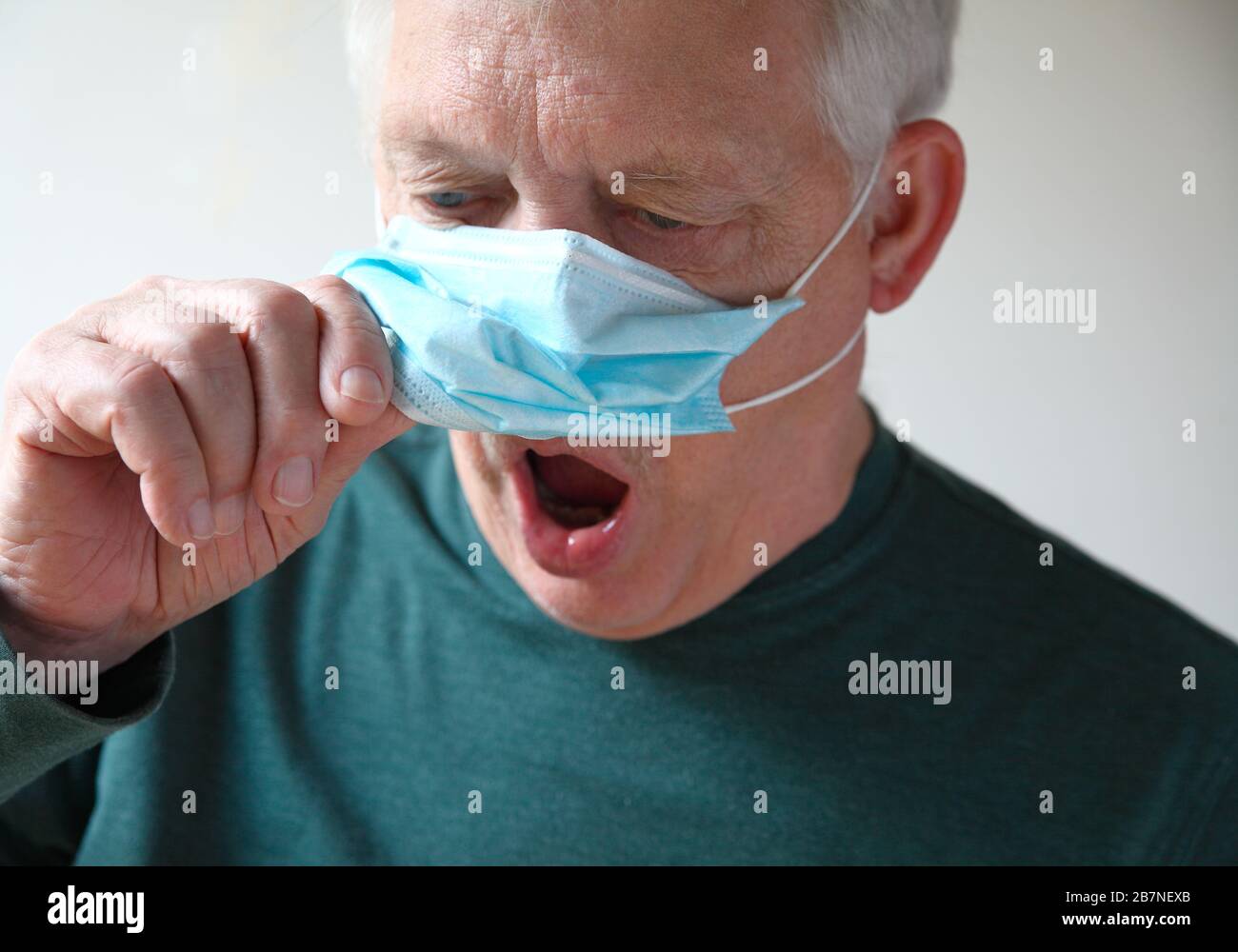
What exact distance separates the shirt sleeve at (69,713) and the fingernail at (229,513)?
0.27 metres

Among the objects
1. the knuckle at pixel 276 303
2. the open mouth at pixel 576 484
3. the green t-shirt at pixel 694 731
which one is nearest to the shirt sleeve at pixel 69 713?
the green t-shirt at pixel 694 731

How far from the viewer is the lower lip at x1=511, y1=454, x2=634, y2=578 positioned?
161cm

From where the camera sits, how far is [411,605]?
6.04 feet

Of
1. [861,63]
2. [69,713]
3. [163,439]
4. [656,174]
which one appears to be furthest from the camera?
[861,63]

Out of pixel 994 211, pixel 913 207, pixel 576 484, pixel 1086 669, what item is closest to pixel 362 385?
pixel 576 484

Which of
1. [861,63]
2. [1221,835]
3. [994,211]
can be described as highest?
[994,211]

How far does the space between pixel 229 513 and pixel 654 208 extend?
0.59 metres

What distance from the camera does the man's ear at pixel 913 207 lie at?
1690 millimetres

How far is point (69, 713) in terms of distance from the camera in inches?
49.9

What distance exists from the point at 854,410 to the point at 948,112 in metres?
1.44

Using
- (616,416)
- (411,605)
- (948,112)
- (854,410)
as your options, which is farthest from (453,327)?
(948,112)

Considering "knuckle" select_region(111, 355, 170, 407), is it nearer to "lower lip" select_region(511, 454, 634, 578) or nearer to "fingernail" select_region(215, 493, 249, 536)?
"fingernail" select_region(215, 493, 249, 536)

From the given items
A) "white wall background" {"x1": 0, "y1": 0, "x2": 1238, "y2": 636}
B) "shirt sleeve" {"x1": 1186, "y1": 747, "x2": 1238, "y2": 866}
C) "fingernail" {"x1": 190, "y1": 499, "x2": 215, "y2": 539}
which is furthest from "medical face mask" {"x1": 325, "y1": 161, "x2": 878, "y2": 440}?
"white wall background" {"x1": 0, "y1": 0, "x2": 1238, "y2": 636}

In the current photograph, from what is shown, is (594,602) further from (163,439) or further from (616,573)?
(163,439)
